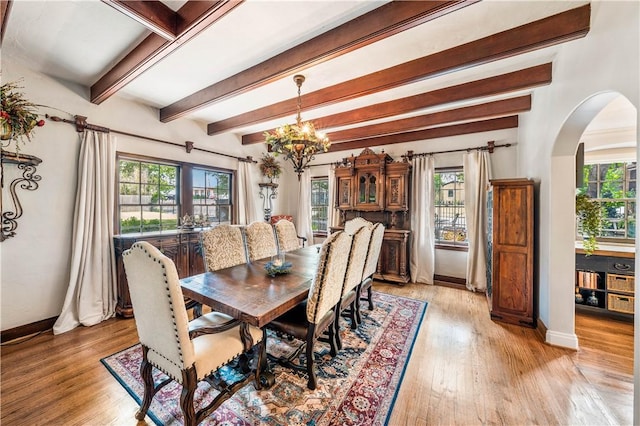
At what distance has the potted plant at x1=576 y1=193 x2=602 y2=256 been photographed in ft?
9.98

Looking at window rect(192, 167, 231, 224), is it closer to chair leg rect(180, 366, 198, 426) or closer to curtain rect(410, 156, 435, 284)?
chair leg rect(180, 366, 198, 426)

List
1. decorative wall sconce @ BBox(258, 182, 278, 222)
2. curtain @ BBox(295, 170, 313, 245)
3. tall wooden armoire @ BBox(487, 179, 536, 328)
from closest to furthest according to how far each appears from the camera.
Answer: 1. tall wooden armoire @ BBox(487, 179, 536, 328)
2. decorative wall sconce @ BBox(258, 182, 278, 222)
3. curtain @ BBox(295, 170, 313, 245)

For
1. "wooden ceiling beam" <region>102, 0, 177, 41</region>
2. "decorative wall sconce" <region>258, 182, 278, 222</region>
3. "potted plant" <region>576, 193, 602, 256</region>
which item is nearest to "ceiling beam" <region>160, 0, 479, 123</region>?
"wooden ceiling beam" <region>102, 0, 177, 41</region>

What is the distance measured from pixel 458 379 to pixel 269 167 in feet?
15.2

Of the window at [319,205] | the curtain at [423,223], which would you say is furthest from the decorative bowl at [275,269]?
the window at [319,205]

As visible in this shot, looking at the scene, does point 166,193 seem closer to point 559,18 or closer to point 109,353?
point 109,353

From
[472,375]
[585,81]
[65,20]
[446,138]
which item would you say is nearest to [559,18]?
[585,81]

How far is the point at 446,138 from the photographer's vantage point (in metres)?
4.24

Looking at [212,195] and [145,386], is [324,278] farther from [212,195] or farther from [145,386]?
[212,195]

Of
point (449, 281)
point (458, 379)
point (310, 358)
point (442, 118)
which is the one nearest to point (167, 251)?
point (310, 358)

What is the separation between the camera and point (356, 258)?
7.47 ft

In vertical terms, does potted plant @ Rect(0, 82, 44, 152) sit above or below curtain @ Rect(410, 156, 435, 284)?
above

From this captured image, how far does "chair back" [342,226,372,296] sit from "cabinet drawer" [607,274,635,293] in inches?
122

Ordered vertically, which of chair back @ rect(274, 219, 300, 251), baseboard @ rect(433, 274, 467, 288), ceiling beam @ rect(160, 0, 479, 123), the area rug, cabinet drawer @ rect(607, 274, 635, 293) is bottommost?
the area rug
